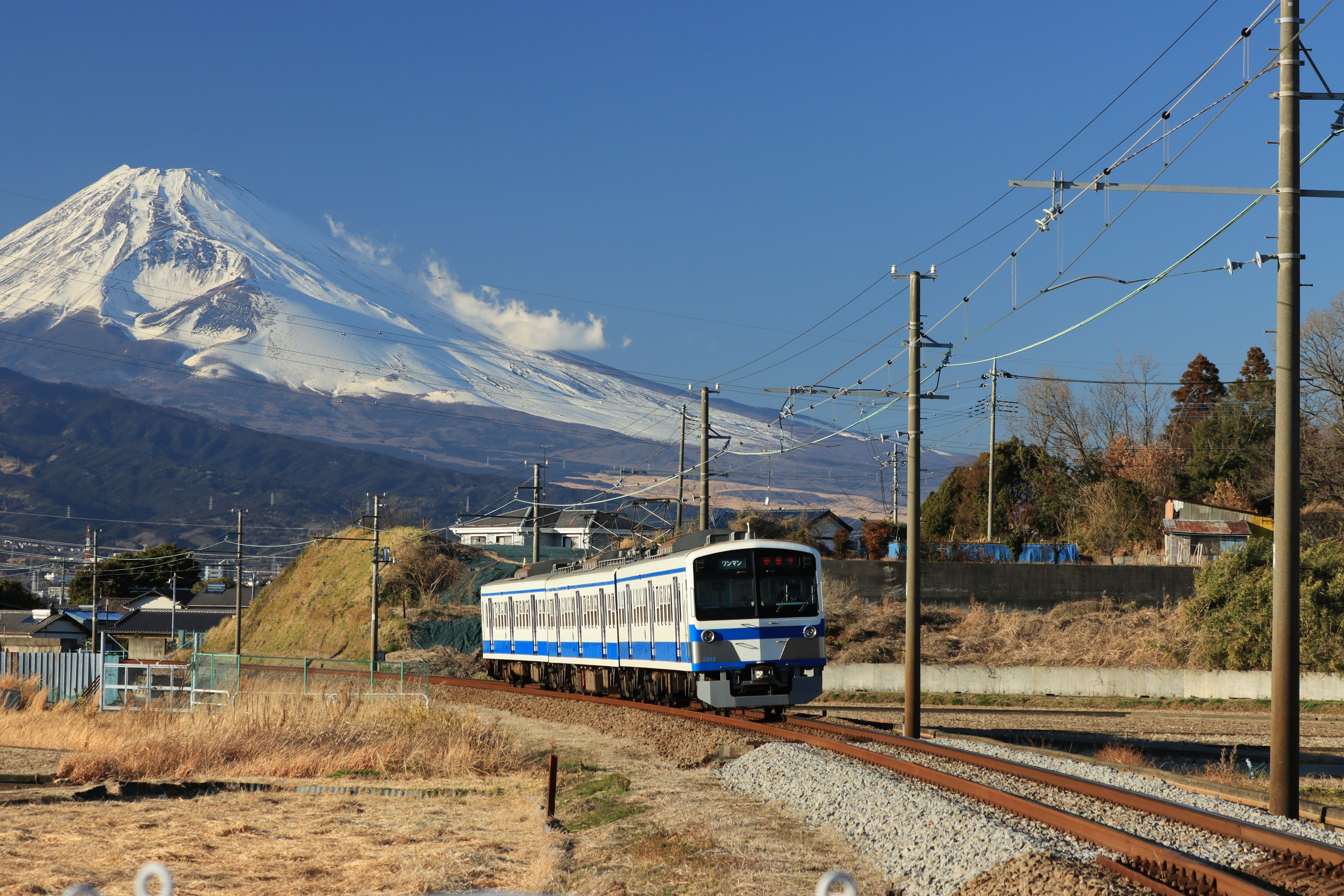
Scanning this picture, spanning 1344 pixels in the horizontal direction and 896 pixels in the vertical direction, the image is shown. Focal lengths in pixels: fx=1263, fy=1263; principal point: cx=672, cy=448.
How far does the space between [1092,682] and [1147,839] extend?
28.0 metres

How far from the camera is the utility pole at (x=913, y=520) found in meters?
20.9

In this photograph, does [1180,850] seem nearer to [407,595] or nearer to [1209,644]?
[1209,644]

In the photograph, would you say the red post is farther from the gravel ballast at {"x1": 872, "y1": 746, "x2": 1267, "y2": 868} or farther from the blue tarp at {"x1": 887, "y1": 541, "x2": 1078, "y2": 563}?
the blue tarp at {"x1": 887, "y1": 541, "x2": 1078, "y2": 563}

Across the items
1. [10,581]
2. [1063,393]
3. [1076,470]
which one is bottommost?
[10,581]

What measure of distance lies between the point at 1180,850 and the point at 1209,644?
30.6 meters

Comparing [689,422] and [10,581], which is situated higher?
[689,422]

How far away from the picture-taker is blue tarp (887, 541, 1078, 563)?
52438mm

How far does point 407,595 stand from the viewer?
2482 inches

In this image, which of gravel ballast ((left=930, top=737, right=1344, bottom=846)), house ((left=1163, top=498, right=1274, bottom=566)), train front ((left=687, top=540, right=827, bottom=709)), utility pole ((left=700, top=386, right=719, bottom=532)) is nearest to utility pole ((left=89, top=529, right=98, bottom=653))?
utility pole ((left=700, top=386, right=719, bottom=532))

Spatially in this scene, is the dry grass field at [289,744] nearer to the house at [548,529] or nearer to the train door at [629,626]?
the train door at [629,626]

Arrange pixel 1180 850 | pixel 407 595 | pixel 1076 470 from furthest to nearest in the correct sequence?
pixel 1076 470, pixel 407 595, pixel 1180 850

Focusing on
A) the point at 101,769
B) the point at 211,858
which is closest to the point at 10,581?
the point at 101,769

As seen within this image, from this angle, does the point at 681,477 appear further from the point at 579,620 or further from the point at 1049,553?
the point at 1049,553

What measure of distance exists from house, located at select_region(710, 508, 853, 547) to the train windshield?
33.2m
